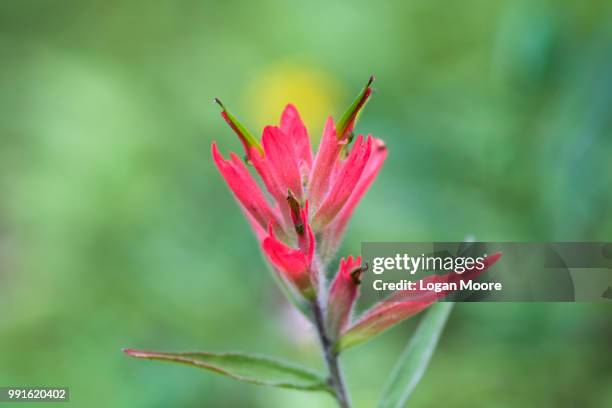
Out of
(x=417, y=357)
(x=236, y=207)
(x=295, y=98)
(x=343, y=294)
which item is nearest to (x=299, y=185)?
(x=343, y=294)

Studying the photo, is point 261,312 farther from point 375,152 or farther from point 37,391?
point 375,152

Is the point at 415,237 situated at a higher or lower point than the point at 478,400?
higher

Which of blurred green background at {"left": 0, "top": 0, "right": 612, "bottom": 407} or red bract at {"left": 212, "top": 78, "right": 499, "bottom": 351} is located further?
blurred green background at {"left": 0, "top": 0, "right": 612, "bottom": 407}

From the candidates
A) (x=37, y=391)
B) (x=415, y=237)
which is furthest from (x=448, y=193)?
(x=37, y=391)

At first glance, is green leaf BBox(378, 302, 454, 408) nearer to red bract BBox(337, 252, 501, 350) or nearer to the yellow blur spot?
red bract BBox(337, 252, 501, 350)

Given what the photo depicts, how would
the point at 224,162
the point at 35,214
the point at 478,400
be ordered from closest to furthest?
the point at 224,162 → the point at 478,400 → the point at 35,214

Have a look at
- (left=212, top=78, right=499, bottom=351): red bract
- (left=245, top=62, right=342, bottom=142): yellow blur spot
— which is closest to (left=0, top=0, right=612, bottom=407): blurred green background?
(left=245, top=62, right=342, bottom=142): yellow blur spot

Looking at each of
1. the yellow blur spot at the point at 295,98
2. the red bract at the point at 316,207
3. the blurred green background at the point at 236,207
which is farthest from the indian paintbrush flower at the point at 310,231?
the yellow blur spot at the point at 295,98

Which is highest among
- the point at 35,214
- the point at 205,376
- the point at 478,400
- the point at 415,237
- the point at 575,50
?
the point at 575,50
